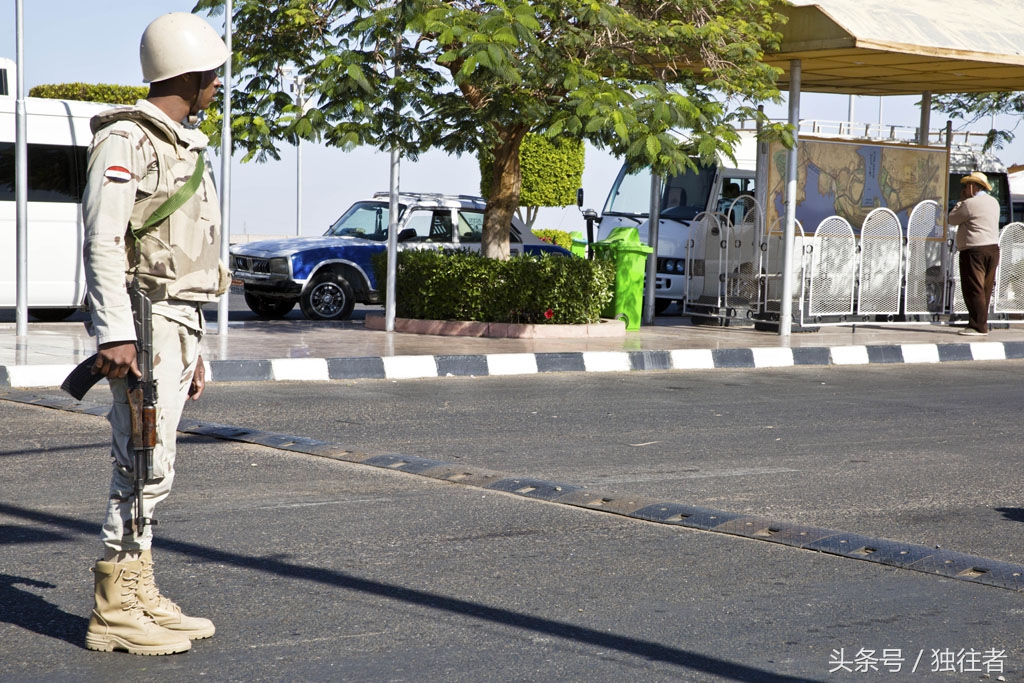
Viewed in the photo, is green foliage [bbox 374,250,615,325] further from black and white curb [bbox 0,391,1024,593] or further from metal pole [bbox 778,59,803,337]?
black and white curb [bbox 0,391,1024,593]

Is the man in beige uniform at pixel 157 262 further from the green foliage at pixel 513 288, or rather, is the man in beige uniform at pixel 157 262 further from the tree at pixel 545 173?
the tree at pixel 545 173

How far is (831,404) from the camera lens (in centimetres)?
1002

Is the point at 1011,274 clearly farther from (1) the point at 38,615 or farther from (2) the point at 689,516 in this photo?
(1) the point at 38,615

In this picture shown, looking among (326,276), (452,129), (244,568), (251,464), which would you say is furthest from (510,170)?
(244,568)

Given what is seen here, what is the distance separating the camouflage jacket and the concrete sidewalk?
22.1ft

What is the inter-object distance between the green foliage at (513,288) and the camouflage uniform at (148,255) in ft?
34.0

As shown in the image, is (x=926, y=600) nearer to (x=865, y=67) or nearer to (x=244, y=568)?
(x=244, y=568)

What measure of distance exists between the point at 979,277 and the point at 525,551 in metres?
12.4

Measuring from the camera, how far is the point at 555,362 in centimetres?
1225

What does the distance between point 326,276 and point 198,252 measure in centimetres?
1344

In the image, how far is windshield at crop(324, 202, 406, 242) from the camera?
59.0 ft

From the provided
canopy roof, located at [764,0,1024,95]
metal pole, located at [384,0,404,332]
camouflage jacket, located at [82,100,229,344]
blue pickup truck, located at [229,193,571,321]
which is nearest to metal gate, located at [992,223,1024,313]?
canopy roof, located at [764,0,1024,95]

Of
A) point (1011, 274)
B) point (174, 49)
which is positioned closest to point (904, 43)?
point (1011, 274)

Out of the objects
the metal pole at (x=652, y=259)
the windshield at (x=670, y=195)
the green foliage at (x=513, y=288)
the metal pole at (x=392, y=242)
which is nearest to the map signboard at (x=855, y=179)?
the metal pole at (x=652, y=259)
